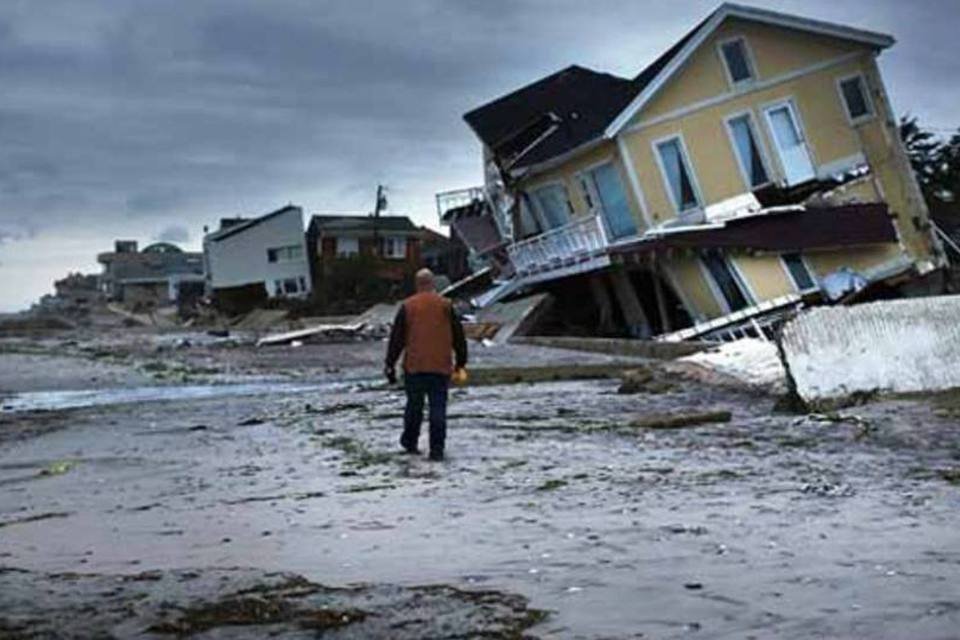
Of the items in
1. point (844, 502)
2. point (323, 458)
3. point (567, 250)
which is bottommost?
point (844, 502)

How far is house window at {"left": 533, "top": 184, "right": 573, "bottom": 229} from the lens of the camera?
41.7 m

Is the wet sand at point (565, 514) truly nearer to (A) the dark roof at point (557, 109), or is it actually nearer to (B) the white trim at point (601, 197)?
(B) the white trim at point (601, 197)

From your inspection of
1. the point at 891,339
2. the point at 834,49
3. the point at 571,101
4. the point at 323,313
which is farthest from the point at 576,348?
the point at 323,313

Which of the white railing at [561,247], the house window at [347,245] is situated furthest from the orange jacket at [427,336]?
the house window at [347,245]

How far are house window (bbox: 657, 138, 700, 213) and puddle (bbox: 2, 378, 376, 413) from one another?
1419 cm

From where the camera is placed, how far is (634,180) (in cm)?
3712

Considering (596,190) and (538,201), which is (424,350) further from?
(538,201)

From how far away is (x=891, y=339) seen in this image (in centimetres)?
1512

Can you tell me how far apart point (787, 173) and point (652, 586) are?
32539 mm

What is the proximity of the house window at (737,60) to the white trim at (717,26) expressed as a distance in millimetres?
797

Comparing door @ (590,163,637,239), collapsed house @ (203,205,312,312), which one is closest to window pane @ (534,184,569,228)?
door @ (590,163,637,239)

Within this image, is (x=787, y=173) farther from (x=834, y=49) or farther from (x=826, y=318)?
(x=826, y=318)

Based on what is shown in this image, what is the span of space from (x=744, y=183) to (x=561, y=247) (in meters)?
6.36

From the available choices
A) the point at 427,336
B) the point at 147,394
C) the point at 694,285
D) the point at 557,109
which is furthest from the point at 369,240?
the point at 427,336
